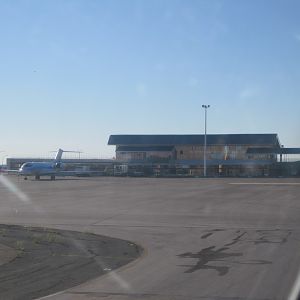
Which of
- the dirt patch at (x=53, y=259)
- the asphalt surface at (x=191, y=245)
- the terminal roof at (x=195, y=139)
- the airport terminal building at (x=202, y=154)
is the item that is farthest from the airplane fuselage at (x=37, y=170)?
the dirt patch at (x=53, y=259)

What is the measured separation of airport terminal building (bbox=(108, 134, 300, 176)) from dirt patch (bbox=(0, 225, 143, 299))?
337 feet

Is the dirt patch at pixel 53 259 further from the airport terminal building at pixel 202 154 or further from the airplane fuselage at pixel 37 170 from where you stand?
the airport terminal building at pixel 202 154

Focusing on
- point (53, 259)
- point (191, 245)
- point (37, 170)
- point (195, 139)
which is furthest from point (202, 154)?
point (53, 259)

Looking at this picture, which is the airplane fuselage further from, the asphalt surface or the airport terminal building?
the asphalt surface

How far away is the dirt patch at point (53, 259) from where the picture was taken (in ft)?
30.0

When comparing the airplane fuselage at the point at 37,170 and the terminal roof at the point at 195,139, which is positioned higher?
the terminal roof at the point at 195,139

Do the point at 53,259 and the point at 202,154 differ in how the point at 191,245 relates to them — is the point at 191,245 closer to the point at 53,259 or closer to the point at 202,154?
the point at 53,259

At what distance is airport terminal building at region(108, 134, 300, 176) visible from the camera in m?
123

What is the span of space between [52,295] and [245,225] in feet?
38.5

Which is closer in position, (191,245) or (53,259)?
(53,259)

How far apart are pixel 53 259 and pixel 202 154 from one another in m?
121

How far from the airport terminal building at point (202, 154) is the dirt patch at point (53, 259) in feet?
337

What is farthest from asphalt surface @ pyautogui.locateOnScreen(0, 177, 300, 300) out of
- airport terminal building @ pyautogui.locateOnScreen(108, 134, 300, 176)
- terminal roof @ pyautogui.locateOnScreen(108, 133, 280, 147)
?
terminal roof @ pyautogui.locateOnScreen(108, 133, 280, 147)

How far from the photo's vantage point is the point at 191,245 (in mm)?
14195
